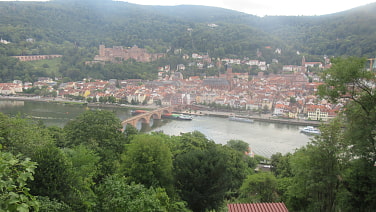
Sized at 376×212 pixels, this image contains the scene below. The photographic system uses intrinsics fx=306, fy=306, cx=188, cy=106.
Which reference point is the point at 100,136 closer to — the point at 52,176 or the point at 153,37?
the point at 52,176

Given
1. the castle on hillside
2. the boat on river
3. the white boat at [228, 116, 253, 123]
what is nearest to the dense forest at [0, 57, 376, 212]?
the white boat at [228, 116, 253, 123]

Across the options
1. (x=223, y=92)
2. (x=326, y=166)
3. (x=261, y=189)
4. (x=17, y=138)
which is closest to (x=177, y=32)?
(x=223, y=92)

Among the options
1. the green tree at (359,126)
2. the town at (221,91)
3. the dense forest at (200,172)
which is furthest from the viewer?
the town at (221,91)

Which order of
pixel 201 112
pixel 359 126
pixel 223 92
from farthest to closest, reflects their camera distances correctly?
pixel 223 92
pixel 201 112
pixel 359 126

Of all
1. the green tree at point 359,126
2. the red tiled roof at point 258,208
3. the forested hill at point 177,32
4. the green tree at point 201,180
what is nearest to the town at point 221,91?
the forested hill at point 177,32

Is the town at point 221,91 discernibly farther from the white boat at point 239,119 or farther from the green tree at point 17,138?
the green tree at point 17,138

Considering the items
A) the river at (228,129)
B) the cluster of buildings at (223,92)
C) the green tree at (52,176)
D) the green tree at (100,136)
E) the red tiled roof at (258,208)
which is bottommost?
the river at (228,129)

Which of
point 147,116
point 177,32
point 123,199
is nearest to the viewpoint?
point 123,199
